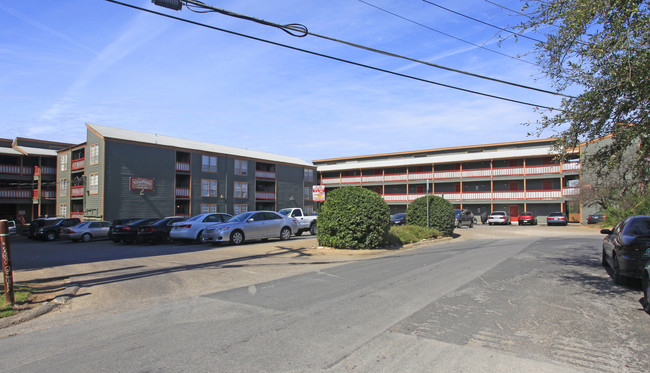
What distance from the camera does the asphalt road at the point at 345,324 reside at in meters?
4.48

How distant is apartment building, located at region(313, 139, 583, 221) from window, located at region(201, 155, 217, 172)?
71.9 ft

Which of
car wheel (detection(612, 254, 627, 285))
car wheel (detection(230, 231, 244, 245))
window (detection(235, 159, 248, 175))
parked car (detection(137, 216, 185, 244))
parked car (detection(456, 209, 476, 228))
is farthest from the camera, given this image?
window (detection(235, 159, 248, 175))

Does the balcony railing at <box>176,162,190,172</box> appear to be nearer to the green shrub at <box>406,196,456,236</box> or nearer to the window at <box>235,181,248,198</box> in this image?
the window at <box>235,181,248,198</box>

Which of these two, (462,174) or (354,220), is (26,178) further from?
(462,174)

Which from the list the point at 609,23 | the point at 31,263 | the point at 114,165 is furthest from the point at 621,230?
the point at 114,165

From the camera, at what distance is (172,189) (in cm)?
4097

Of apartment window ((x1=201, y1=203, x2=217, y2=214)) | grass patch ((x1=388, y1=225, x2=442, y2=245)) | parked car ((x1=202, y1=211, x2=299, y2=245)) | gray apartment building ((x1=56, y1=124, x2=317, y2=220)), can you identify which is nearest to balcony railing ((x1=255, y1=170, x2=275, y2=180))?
gray apartment building ((x1=56, y1=124, x2=317, y2=220))

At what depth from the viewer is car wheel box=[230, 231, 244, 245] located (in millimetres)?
17831

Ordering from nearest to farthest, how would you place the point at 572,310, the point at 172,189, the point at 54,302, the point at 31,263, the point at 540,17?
the point at 572,310 → the point at 54,302 → the point at 540,17 → the point at 31,263 → the point at 172,189

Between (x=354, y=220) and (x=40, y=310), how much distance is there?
10575 mm

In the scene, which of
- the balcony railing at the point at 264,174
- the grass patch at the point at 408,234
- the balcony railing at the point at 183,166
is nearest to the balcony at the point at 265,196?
the balcony railing at the point at 264,174

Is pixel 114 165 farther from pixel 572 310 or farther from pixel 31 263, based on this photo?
pixel 572 310

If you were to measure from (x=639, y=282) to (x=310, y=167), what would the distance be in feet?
168

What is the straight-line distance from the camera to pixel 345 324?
5.84 meters
